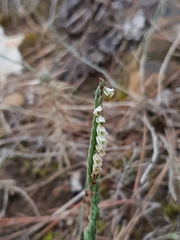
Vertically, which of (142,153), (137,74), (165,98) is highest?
(137,74)

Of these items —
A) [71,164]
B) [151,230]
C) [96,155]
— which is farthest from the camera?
[71,164]

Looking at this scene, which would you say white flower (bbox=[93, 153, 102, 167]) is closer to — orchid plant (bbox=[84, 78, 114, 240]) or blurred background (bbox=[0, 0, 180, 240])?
orchid plant (bbox=[84, 78, 114, 240])

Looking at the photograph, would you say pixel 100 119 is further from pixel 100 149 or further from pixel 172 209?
pixel 172 209

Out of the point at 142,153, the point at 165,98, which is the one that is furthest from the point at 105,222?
the point at 165,98

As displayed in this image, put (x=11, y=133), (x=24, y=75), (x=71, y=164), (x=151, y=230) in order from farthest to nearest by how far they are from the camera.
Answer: (x=24, y=75) → (x=11, y=133) → (x=71, y=164) → (x=151, y=230)

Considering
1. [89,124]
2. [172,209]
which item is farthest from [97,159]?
[89,124]

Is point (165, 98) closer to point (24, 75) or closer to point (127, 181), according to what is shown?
point (127, 181)
